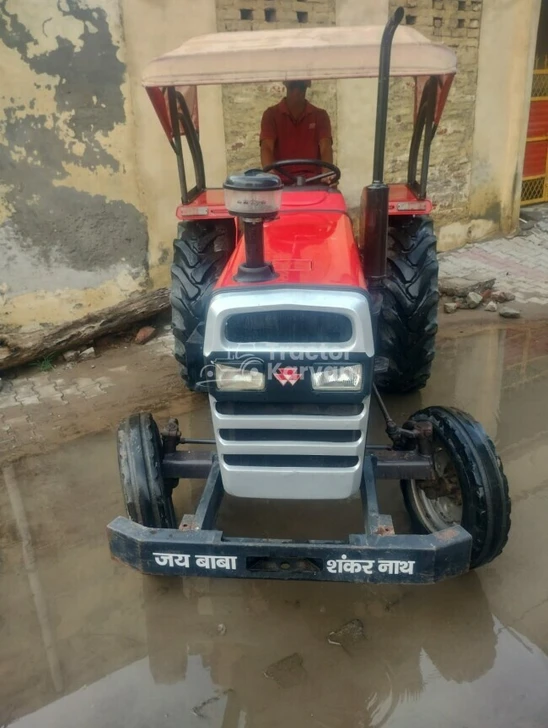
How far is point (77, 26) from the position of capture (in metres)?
4.89

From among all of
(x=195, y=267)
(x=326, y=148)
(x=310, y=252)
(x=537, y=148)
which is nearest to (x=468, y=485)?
(x=310, y=252)

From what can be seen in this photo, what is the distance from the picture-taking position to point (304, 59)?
290 centimetres

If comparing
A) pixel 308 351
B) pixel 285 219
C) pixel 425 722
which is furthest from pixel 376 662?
pixel 285 219

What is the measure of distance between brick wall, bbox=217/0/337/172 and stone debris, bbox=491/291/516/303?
264cm

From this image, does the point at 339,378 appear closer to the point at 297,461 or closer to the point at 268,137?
the point at 297,461

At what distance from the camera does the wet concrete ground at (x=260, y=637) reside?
2.29m

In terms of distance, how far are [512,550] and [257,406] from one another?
1530 mm

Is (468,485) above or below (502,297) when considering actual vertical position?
above

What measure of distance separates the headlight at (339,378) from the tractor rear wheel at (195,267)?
1621 mm

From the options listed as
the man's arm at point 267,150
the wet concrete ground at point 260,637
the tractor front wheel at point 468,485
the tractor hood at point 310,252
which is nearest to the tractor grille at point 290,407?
the tractor hood at point 310,252

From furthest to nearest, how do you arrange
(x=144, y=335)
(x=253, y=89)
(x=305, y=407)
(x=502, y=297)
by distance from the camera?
(x=502, y=297) < (x=253, y=89) < (x=144, y=335) < (x=305, y=407)

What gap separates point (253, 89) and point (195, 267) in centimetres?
275

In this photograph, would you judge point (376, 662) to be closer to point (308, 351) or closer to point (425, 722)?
point (425, 722)

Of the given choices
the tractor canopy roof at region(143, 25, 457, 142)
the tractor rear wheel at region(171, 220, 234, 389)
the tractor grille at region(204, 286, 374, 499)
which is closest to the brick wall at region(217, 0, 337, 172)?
the tractor rear wheel at region(171, 220, 234, 389)
